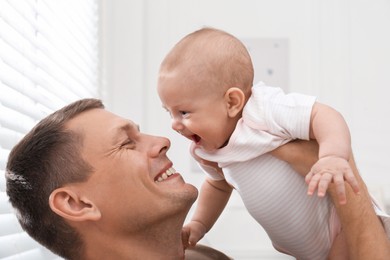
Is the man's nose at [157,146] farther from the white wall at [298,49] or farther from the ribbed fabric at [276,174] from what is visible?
the white wall at [298,49]

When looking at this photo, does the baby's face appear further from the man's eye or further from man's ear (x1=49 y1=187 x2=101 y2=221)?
man's ear (x1=49 y1=187 x2=101 y2=221)

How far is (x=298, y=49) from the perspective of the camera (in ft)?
10.9

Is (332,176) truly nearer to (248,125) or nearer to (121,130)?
(248,125)

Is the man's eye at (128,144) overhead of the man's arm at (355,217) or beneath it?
overhead

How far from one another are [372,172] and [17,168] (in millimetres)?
2404

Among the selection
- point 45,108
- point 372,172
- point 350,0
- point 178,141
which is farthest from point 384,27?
point 45,108

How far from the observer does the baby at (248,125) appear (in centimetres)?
144

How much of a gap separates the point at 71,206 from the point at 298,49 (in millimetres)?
2258

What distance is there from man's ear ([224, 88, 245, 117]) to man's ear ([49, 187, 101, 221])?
43cm

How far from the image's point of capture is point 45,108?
2168mm

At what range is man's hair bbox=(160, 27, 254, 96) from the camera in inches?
57.3

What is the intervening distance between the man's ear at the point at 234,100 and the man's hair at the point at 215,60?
0.02 m

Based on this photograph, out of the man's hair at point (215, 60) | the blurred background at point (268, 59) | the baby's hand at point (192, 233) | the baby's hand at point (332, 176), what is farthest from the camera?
the blurred background at point (268, 59)

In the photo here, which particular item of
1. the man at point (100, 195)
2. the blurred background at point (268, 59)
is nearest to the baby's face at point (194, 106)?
the man at point (100, 195)
